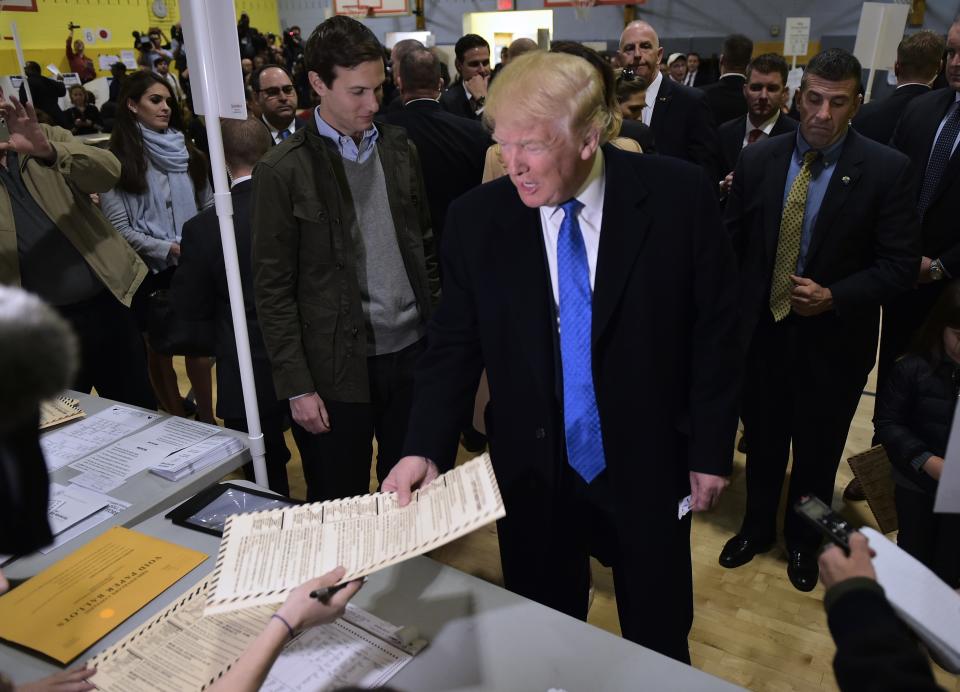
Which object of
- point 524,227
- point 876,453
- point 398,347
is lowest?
point 876,453

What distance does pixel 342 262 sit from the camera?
7.04 feet

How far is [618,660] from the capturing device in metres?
1.23

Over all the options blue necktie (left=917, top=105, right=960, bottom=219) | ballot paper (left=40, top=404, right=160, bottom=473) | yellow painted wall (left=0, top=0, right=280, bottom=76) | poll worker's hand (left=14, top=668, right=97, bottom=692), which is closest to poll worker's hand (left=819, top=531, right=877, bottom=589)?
poll worker's hand (left=14, top=668, right=97, bottom=692)

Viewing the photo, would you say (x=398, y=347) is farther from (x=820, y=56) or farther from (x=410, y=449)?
(x=820, y=56)

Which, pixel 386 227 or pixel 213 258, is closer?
pixel 386 227

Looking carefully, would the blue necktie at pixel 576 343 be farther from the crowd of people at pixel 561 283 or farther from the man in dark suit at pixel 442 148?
the man in dark suit at pixel 442 148

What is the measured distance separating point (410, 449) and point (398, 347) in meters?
0.78

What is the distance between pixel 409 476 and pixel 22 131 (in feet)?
5.89

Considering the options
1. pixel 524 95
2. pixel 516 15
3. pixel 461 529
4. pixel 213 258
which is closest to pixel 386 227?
pixel 213 258

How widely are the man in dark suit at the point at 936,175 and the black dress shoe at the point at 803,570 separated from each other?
1182mm

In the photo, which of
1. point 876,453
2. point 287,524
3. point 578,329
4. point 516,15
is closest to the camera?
point 287,524

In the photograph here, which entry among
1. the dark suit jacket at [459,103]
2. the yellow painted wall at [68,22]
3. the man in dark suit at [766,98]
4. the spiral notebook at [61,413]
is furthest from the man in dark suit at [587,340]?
the yellow painted wall at [68,22]

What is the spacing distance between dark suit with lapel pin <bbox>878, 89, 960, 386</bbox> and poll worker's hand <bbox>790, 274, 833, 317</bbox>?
2.97ft

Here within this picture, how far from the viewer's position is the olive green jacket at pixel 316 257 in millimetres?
2059
